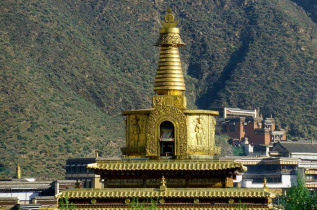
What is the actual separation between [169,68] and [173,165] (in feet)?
16.0

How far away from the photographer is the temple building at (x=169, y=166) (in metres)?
63.4

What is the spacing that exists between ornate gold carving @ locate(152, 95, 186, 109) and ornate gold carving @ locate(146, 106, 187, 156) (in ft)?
0.87

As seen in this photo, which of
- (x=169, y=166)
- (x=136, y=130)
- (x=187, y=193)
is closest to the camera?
(x=187, y=193)

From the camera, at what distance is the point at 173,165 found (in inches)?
2512

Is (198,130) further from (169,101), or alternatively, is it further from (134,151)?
(134,151)

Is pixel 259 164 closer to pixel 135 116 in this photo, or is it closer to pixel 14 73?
pixel 14 73

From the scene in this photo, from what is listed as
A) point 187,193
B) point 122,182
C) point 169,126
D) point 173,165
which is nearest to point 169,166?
point 173,165

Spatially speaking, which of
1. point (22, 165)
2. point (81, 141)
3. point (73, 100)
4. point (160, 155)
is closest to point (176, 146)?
point (160, 155)

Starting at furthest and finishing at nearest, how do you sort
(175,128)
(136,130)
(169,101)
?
(136,130) → (169,101) → (175,128)

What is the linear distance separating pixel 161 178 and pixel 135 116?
330 cm

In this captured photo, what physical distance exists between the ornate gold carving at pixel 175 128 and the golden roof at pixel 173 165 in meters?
0.68

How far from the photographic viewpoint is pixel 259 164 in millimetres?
165250

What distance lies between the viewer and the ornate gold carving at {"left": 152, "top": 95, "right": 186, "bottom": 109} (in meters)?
64.9

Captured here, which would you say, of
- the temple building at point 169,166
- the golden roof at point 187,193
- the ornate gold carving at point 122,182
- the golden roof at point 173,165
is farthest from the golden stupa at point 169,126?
the golden roof at point 187,193
